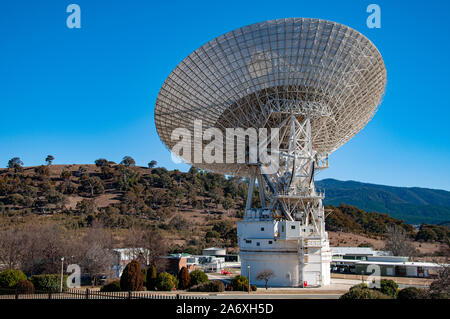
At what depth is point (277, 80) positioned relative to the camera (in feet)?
127

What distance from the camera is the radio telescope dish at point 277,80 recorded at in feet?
117

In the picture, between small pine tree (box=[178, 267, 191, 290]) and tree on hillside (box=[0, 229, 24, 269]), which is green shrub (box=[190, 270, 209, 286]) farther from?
tree on hillside (box=[0, 229, 24, 269])

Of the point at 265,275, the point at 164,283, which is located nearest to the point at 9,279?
the point at 164,283

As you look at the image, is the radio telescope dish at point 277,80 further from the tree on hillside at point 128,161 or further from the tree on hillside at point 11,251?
the tree on hillside at point 128,161

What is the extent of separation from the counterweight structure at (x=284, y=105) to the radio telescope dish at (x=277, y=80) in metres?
0.09

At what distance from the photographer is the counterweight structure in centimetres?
3619

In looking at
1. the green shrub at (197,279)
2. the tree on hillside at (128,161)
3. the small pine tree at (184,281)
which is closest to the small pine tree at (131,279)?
the small pine tree at (184,281)

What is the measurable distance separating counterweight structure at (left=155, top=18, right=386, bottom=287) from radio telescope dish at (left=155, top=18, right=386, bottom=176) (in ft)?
0.28

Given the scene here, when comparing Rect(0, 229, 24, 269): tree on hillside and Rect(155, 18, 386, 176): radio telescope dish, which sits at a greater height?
Rect(155, 18, 386, 176): radio telescope dish

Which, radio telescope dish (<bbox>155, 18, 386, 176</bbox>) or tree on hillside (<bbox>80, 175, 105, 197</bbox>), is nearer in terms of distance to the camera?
radio telescope dish (<bbox>155, 18, 386, 176</bbox>)

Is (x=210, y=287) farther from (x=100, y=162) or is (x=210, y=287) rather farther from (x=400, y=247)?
(x=100, y=162)

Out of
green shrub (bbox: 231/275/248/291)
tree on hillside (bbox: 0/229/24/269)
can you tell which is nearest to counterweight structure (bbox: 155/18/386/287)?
green shrub (bbox: 231/275/248/291)
